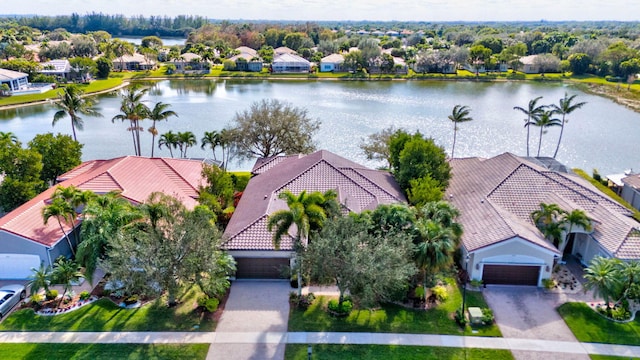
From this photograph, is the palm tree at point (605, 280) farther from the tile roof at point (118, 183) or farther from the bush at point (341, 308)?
the tile roof at point (118, 183)

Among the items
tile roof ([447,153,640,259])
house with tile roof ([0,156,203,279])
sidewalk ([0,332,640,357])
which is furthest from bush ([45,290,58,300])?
tile roof ([447,153,640,259])

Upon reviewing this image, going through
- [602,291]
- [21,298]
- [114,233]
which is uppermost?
[114,233]

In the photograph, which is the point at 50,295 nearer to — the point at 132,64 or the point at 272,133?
the point at 272,133

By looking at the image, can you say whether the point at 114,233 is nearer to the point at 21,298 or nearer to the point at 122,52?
the point at 21,298

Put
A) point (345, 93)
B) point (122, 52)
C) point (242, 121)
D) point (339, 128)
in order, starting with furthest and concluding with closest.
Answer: point (122, 52)
point (345, 93)
point (339, 128)
point (242, 121)

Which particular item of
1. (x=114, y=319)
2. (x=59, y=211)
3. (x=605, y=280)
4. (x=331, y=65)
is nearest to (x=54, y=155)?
(x=59, y=211)

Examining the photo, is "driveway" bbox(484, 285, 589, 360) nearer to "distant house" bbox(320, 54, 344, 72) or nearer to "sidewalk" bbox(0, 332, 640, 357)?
"sidewalk" bbox(0, 332, 640, 357)

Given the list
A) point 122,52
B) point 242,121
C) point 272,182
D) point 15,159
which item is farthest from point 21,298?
point 122,52


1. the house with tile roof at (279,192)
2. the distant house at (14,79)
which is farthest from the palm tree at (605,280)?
the distant house at (14,79)
